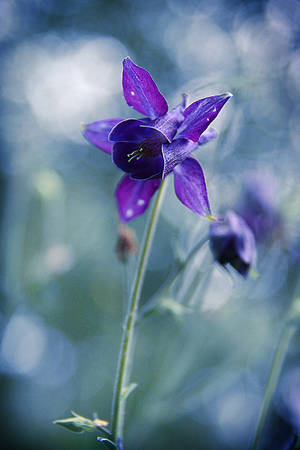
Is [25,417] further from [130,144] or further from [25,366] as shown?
[130,144]

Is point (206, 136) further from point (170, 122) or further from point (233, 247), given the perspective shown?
point (233, 247)

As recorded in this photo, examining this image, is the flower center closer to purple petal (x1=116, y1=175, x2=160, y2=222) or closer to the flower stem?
purple petal (x1=116, y1=175, x2=160, y2=222)

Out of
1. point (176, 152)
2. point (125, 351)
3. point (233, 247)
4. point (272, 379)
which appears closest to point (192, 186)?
point (176, 152)

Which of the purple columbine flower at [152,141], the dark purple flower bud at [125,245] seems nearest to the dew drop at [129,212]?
the purple columbine flower at [152,141]

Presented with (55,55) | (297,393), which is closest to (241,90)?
(297,393)

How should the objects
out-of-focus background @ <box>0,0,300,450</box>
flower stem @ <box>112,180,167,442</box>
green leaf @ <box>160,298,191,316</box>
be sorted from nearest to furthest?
flower stem @ <box>112,180,167,442</box>, green leaf @ <box>160,298,191,316</box>, out-of-focus background @ <box>0,0,300,450</box>

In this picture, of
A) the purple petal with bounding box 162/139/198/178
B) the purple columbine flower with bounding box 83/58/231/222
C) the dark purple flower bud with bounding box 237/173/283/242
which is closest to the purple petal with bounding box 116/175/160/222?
the purple columbine flower with bounding box 83/58/231/222
